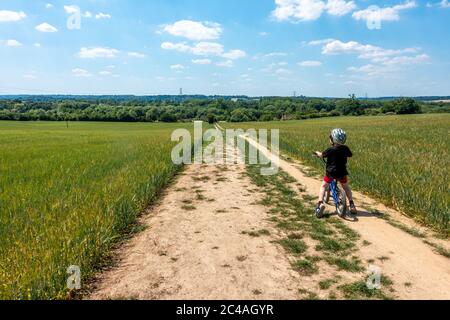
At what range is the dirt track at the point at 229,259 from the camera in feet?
15.6

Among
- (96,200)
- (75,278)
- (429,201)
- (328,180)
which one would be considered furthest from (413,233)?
(96,200)

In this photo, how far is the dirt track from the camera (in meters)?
4.76

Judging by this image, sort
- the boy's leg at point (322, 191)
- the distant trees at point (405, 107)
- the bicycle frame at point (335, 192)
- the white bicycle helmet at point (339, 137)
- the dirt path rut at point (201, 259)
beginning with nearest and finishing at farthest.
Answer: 1. the dirt path rut at point (201, 259)
2. the white bicycle helmet at point (339, 137)
3. the boy's leg at point (322, 191)
4. the bicycle frame at point (335, 192)
5. the distant trees at point (405, 107)

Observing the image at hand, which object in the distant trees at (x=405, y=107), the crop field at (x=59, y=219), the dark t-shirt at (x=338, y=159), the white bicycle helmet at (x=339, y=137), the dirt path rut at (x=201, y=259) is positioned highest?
the distant trees at (x=405, y=107)

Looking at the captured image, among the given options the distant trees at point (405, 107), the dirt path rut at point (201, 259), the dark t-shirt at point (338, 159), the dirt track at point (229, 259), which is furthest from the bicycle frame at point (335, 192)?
the distant trees at point (405, 107)

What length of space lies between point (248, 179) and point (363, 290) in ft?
28.3

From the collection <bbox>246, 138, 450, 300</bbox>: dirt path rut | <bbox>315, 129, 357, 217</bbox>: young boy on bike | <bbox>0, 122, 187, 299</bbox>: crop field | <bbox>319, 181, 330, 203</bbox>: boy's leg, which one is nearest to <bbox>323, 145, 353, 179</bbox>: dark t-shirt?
<bbox>315, 129, 357, 217</bbox>: young boy on bike

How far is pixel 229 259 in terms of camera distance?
228 inches

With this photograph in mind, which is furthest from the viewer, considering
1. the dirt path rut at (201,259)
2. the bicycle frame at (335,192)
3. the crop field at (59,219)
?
the bicycle frame at (335,192)

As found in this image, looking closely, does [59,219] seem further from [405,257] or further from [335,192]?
[405,257]

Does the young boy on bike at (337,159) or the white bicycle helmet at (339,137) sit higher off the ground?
the white bicycle helmet at (339,137)

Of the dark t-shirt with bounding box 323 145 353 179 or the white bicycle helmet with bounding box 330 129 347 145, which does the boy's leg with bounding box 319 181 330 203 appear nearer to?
the dark t-shirt with bounding box 323 145 353 179

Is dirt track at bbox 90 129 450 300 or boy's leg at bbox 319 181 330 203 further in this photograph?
boy's leg at bbox 319 181 330 203

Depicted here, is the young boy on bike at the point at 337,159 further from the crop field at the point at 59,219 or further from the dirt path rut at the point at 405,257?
the crop field at the point at 59,219
